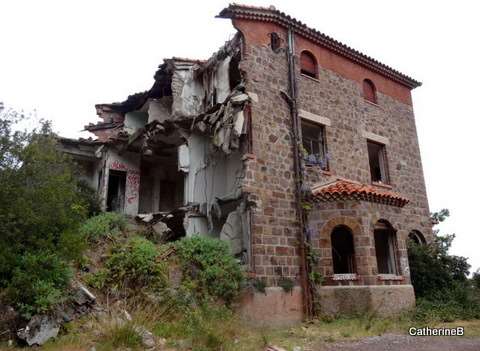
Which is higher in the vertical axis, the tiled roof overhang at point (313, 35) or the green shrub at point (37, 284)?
the tiled roof overhang at point (313, 35)

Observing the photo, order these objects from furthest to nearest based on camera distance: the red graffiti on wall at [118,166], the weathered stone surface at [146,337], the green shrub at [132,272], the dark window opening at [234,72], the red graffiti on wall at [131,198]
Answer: the red graffiti on wall at [131,198] < the red graffiti on wall at [118,166] < the dark window opening at [234,72] < the green shrub at [132,272] < the weathered stone surface at [146,337]

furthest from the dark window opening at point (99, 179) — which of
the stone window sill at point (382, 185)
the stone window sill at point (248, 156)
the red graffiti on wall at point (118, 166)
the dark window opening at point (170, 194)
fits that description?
the stone window sill at point (382, 185)

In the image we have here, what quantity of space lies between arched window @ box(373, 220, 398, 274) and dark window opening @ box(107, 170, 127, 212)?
10.6 m

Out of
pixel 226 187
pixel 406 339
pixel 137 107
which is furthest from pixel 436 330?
pixel 137 107

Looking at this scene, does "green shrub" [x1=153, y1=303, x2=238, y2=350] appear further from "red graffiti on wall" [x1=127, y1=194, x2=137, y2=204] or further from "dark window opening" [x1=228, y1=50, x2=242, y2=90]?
"red graffiti on wall" [x1=127, y1=194, x2=137, y2=204]

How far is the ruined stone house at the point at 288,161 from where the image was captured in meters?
11.5

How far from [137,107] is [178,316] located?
12642 millimetres

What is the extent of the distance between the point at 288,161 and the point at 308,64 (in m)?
4.29

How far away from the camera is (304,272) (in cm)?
1149

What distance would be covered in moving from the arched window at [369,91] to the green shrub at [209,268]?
9.64 metres

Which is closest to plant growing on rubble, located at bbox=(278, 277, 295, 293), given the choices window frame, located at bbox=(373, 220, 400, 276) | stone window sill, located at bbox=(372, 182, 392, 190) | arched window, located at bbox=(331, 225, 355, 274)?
arched window, located at bbox=(331, 225, 355, 274)

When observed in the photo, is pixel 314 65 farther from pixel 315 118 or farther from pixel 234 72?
pixel 234 72

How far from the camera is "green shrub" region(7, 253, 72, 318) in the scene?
6.90 m

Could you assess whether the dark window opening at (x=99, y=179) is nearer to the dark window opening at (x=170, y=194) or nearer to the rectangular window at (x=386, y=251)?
the dark window opening at (x=170, y=194)
